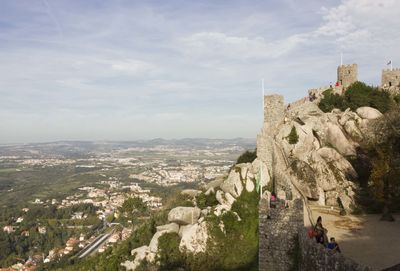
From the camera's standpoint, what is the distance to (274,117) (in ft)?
85.9

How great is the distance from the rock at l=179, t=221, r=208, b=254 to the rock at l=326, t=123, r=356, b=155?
10.0 m

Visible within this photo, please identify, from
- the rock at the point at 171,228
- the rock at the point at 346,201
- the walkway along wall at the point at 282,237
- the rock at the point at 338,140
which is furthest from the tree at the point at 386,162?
the rock at the point at 171,228

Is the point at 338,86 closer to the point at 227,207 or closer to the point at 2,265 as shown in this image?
the point at 227,207

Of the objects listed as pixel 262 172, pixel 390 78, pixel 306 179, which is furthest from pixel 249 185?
pixel 390 78

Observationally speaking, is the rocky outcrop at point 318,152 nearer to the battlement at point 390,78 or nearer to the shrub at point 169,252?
the shrub at point 169,252

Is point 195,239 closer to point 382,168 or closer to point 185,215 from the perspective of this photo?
point 185,215

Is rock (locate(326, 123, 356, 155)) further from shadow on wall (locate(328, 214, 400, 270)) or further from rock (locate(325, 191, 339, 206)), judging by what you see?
shadow on wall (locate(328, 214, 400, 270))

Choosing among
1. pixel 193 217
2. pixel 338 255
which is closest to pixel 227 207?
pixel 193 217

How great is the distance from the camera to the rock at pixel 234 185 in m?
22.6

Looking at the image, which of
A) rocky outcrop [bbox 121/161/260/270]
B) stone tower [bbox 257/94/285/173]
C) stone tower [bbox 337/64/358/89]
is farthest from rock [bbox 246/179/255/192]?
stone tower [bbox 337/64/358/89]

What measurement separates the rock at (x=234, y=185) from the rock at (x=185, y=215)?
2.36m

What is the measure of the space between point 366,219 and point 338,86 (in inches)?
787

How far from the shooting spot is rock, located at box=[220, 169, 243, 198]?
2259 cm

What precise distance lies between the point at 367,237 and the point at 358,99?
62.1ft
